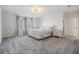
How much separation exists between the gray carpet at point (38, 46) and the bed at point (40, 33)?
0.08 metres

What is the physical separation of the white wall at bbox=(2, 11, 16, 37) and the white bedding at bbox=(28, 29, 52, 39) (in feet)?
1.13

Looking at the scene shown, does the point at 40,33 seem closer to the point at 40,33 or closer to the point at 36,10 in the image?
the point at 40,33

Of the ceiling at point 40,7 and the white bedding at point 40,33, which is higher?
the ceiling at point 40,7

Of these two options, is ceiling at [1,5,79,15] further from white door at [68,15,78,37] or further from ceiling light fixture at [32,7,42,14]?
white door at [68,15,78,37]

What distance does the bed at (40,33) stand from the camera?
4.95 feet

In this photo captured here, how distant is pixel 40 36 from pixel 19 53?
0.48m

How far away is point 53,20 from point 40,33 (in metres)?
0.36

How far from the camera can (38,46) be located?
4.73 ft

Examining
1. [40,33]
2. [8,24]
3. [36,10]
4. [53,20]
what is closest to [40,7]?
[36,10]

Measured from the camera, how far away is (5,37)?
142 centimetres

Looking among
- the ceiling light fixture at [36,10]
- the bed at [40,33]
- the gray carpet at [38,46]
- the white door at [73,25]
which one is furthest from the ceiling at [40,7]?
the gray carpet at [38,46]

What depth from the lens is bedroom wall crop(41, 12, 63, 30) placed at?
1.51 meters

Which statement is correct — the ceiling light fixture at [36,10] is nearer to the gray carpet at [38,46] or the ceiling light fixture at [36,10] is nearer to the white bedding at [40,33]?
the white bedding at [40,33]

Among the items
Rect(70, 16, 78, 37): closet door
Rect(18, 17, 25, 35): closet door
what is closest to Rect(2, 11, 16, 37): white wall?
Rect(18, 17, 25, 35): closet door
